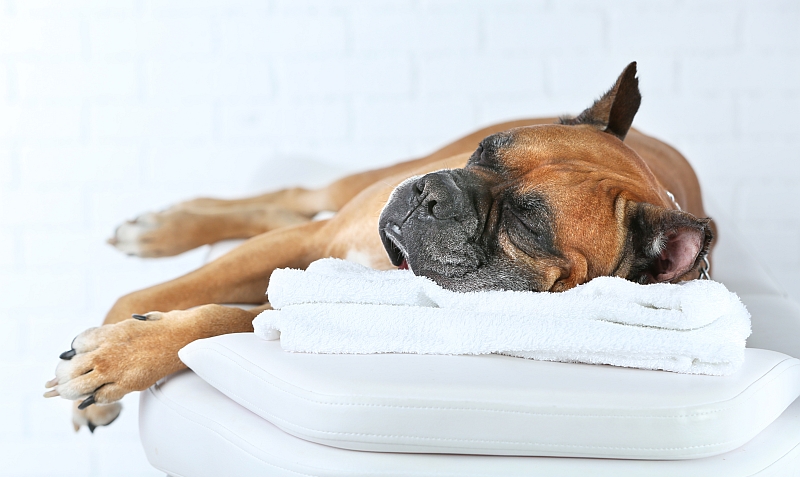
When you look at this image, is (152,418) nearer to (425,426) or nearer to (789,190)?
(425,426)

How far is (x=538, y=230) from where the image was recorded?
188 cm

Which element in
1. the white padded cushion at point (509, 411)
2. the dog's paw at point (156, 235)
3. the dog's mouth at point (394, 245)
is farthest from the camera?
the dog's paw at point (156, 235)

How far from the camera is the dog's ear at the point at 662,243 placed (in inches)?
68.0

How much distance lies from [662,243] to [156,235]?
83.7 inches

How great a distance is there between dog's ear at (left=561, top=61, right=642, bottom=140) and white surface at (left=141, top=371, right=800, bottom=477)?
1.00 m

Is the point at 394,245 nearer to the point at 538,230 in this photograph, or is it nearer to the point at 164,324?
the point at 538,230

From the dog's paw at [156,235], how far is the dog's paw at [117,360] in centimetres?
129

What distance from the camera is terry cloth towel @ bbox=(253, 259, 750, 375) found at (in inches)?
64.6

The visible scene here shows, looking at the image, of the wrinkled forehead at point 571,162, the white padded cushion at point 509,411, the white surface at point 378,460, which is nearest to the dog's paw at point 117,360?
the white surface at point 378,460

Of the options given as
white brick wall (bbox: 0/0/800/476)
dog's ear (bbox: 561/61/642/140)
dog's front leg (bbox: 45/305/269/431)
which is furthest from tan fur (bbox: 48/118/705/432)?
white brick wall (bbox: 0/0/800/476)

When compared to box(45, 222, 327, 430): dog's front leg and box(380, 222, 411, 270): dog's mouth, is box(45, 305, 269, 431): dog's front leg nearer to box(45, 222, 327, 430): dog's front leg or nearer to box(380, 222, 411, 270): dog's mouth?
box(45, 222, 327, 430): dog's front leg

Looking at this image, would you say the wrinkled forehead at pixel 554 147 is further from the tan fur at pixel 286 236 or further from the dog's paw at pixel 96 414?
the dog's paw at pixel 96 414

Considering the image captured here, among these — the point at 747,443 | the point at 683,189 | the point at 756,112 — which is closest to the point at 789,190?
the point at 756,112

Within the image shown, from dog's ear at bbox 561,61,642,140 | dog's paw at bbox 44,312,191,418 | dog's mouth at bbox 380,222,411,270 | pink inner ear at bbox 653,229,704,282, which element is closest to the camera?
pink inner ear at bbox 653,229,704,282
